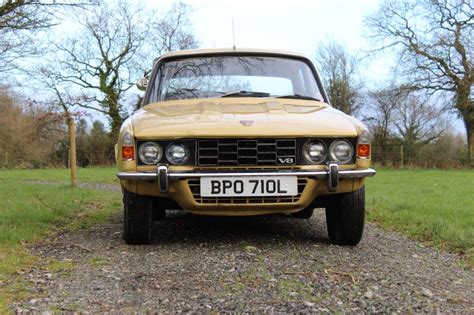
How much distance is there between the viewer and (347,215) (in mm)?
3715

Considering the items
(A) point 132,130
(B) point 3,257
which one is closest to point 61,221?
(B) point 3,257

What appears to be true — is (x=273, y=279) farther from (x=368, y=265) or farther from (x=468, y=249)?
(x=468, y=249)

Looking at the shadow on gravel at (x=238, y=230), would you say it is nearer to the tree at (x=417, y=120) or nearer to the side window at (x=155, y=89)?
the side window at (x=155, y=89)

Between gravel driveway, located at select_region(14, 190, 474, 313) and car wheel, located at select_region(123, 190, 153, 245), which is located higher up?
car wheel, located at select_region(123, 190, 153, 245)

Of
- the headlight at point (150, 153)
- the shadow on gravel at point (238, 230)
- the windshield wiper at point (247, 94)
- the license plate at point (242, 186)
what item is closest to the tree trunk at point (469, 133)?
the shadow on gravel at point (238, 230)

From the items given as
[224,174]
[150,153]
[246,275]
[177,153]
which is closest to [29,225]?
[150,153]

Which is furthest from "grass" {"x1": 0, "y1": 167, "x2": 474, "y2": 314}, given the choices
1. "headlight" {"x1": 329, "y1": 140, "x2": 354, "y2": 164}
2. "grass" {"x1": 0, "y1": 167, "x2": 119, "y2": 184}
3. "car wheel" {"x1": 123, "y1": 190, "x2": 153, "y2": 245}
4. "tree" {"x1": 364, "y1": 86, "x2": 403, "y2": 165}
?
"tree" {"x1": 364, "y1": 86, "x2": 403, "y2": 165}

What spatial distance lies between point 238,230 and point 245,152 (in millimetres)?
1271

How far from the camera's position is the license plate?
3.40m

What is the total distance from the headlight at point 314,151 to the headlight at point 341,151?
58mm

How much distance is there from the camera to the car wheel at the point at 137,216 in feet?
12.0

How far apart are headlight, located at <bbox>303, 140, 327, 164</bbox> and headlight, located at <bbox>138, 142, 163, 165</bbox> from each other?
42.1 inches

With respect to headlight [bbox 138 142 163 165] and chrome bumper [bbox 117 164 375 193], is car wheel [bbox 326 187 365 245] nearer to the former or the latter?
chrome bumper [bbox 117 164 375 193]

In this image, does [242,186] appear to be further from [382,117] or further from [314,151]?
[382,117]
